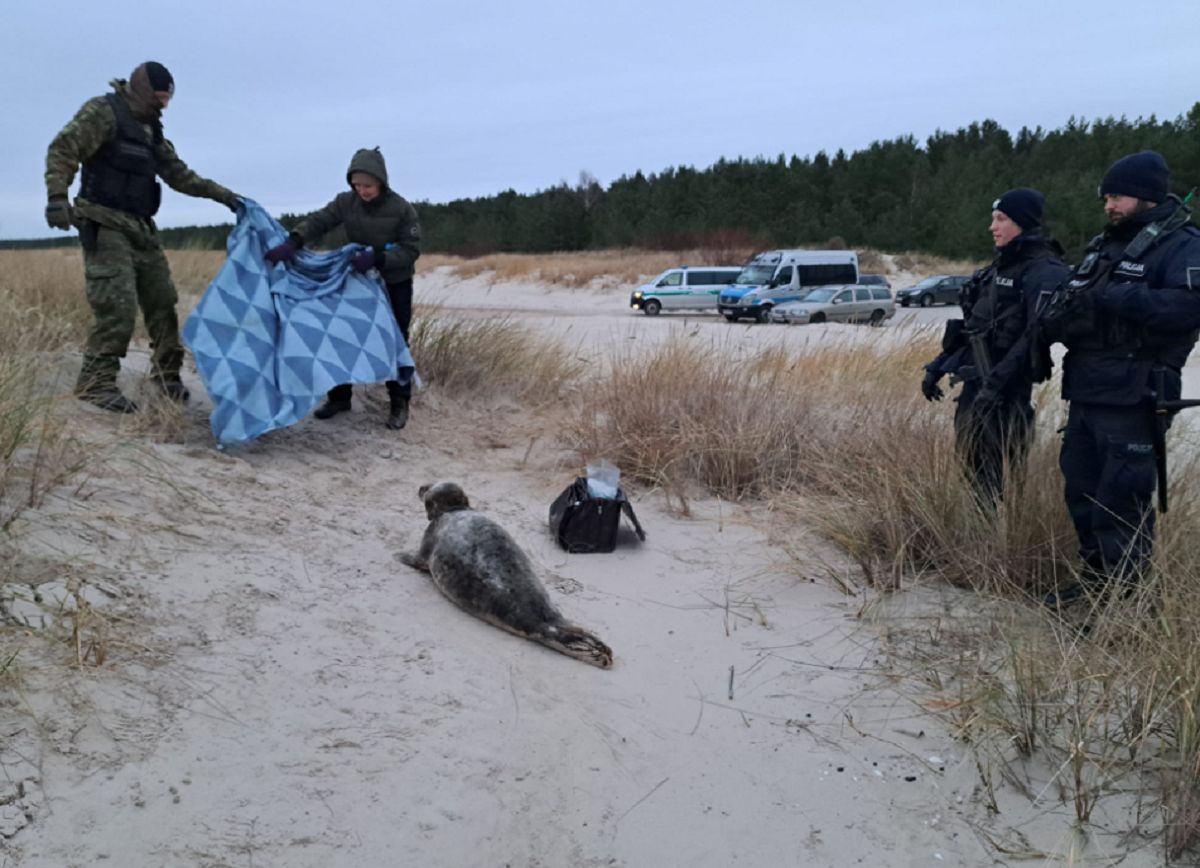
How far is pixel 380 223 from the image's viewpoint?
5723 millimetres

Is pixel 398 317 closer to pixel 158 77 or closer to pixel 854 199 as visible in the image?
pixel 158 77

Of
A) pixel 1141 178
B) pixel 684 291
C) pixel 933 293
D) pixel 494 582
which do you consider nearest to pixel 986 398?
pixel 1141 178

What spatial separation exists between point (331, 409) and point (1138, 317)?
15.1 ft

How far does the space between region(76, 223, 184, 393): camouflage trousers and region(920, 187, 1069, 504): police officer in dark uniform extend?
4426mm

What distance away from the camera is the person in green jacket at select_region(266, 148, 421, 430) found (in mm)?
5527

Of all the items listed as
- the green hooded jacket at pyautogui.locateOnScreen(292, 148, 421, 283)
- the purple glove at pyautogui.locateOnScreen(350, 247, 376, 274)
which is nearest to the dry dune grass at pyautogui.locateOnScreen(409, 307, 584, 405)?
the green hooded jacket at pyautogui.locateOnScreen(292, 148, 421, 283)

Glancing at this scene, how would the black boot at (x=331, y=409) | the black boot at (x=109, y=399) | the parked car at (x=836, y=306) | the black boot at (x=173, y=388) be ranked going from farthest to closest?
the parked car at (x=836, y=306) → the black boot at (x=331, y=409) → the black boot at (x=173, y=388) → the black boot at (x=109, y=399)

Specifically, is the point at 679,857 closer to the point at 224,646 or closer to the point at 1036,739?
the point at 1036,739

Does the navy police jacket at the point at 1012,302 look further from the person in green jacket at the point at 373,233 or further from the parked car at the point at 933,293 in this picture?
the parked car at the point at 933,293

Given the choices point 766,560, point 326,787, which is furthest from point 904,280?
point 326,787

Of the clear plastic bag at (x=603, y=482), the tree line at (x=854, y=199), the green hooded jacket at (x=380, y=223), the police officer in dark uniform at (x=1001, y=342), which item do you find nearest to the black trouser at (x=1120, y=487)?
the police officer in dark uniform at (x=1001, y=342)

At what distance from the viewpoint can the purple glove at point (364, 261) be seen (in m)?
5.62

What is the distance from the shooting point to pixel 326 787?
7.70 feet

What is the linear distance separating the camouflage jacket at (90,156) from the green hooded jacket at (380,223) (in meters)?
0.84
